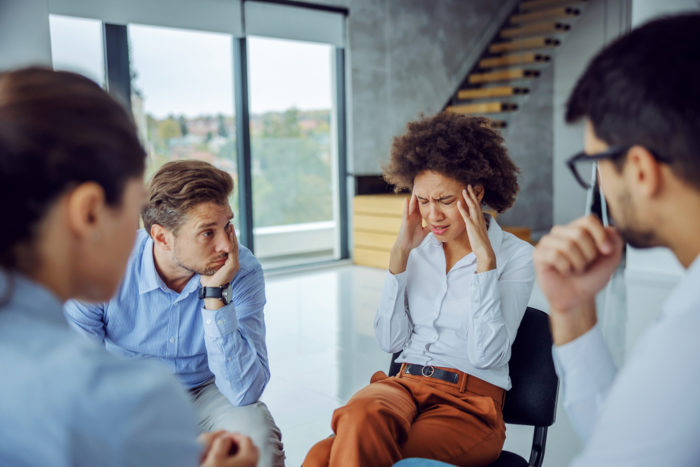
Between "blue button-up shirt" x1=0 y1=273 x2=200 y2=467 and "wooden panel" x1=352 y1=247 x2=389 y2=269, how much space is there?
21.3ft

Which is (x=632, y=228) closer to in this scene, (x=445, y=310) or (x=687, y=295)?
(x=687, y=295)

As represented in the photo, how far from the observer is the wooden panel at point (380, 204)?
7098 millimetres

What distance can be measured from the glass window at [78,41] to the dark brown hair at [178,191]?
4097 mm

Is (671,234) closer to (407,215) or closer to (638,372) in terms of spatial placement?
(638,372)

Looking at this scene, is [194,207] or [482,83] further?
[482,83]

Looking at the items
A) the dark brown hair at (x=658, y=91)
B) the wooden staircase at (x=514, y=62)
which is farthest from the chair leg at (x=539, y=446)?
the wooden staircase at (x=514, y=62)

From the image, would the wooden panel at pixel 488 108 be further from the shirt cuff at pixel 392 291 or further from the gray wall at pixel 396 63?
the shirt cuff at pixel 392 291

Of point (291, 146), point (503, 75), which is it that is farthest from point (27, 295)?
point (503, 75)

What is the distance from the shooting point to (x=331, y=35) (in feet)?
24.5

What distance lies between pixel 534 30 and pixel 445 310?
785cm

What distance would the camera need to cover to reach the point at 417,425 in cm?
169

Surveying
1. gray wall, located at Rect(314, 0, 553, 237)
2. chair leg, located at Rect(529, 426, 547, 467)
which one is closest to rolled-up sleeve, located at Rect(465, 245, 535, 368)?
chair leg, located at Rect(529, 426, 547, 467)

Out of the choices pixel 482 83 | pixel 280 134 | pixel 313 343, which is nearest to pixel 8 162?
pixel 313 343

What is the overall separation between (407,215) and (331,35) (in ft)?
19.1
